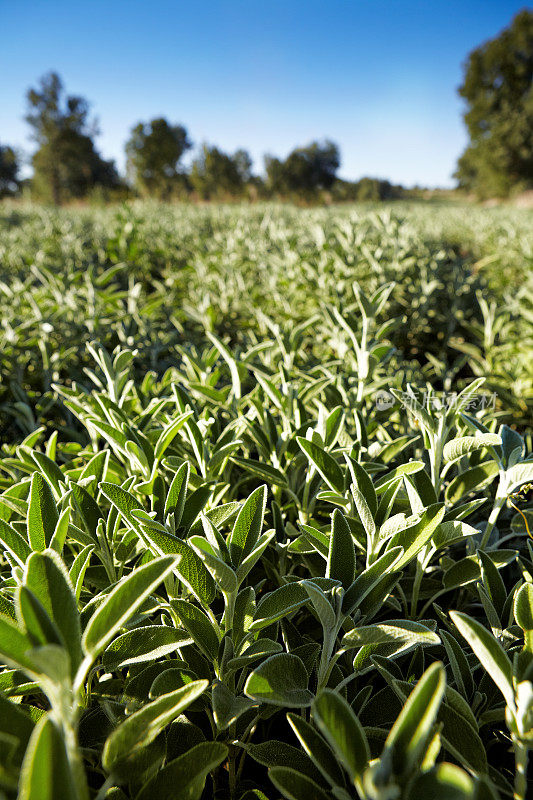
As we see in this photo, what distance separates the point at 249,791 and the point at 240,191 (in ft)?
140

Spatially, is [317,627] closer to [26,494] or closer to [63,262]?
[26,494]

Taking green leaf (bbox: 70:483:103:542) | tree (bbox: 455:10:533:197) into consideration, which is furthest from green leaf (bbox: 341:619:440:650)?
tree (bbox: 455:10:533:197)

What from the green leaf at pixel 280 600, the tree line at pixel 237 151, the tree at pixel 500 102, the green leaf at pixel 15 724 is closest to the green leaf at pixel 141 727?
the green leaf at pixel 15 724

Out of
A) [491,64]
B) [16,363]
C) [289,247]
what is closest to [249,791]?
[16,363]

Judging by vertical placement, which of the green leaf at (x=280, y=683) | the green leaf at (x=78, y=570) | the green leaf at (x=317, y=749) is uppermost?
the green leaf at (x=78, y=570)

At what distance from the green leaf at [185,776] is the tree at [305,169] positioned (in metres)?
50.3

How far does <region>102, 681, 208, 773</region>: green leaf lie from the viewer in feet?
1.88

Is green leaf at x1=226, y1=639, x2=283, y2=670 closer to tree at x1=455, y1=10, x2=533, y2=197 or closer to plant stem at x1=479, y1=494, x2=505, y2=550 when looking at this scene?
plant stem at x1=479, y1=494, x2=505, y2=550

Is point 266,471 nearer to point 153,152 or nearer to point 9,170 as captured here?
point 153,152

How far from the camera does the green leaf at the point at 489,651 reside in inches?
26.0

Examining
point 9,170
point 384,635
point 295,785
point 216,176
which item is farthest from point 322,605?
point 9,170

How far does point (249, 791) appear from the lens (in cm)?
79

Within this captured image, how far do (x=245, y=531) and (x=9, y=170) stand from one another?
61.8m

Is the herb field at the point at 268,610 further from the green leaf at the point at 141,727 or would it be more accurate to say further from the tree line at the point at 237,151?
the tree line at the point at 237,151
